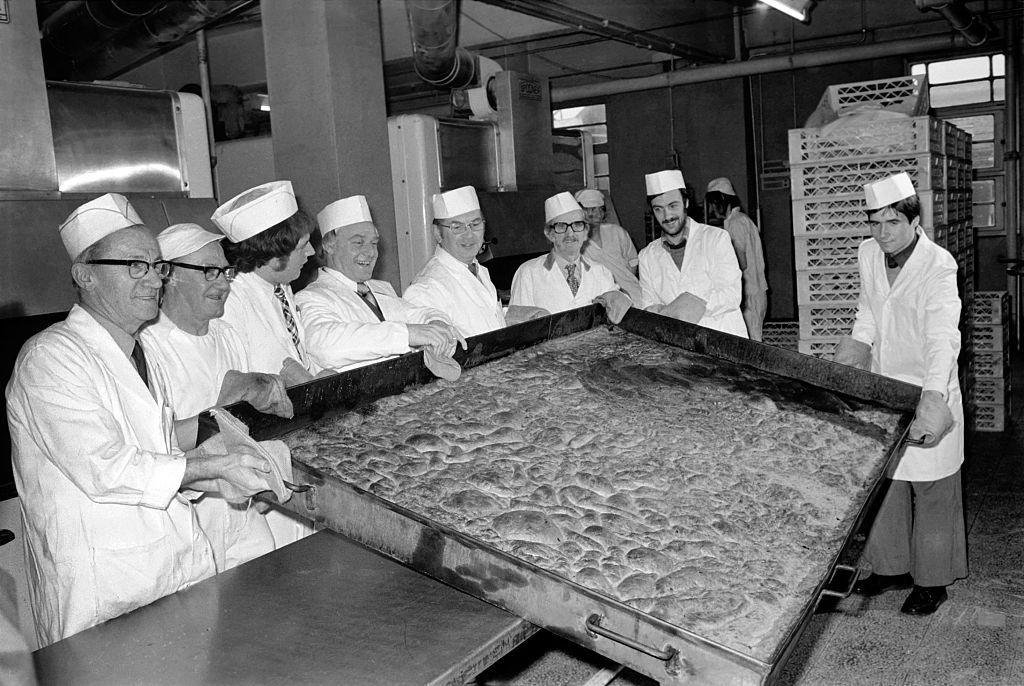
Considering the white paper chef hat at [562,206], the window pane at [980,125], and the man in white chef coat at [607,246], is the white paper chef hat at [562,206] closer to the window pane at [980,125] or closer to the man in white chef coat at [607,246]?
the man in white chef coat at [607,246]

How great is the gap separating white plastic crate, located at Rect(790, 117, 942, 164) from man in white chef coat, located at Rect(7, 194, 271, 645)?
3380 millimetres

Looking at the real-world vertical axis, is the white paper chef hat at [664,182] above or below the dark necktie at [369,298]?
above

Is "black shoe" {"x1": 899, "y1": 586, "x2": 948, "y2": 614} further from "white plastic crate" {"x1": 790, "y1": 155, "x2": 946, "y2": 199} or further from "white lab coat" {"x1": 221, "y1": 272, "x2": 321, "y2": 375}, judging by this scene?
"white lab coat" {"x1": 221, "y1": 272, "x2": 321, "y2": 375}

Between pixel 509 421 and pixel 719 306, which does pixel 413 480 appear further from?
pixel 719 306

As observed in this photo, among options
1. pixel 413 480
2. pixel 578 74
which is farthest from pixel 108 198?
pixel 578 74

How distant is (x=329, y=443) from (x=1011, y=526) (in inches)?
130

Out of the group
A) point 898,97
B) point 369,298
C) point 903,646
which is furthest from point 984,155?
point 369,298

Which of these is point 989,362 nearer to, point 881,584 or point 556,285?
point 881,584

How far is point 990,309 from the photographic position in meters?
4.84

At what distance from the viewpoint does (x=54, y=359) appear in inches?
59.0

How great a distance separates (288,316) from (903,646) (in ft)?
7.27

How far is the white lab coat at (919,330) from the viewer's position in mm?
2754

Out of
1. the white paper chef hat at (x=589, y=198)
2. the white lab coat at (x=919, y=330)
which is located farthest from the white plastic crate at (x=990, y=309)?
the white paper chef hat at (x=589, y=198)

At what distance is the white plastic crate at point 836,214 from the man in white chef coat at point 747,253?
0.69 metres
